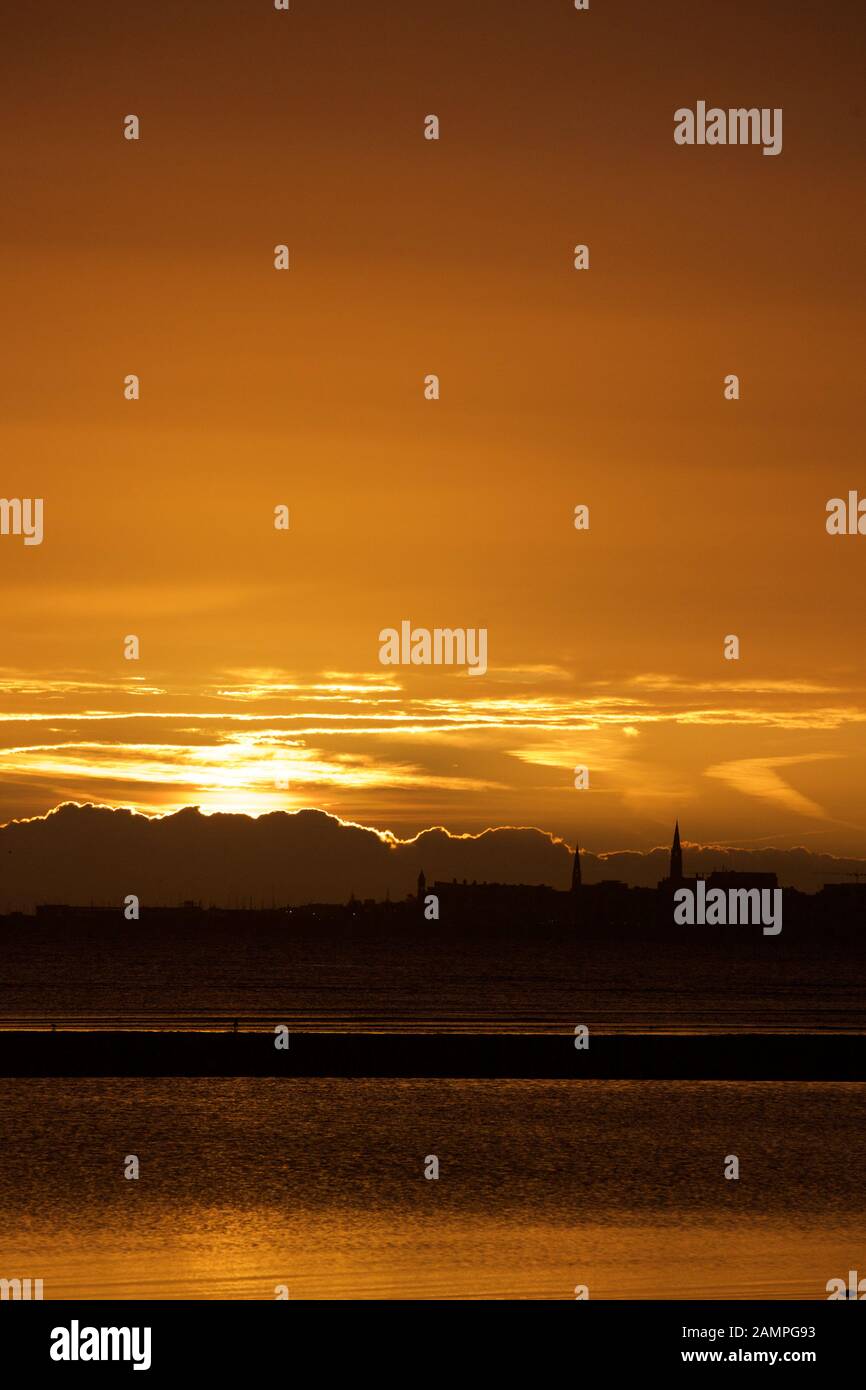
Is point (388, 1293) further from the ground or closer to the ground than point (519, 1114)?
closer to the ground

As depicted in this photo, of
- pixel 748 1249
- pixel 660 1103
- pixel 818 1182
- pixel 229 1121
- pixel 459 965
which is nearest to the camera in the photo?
pixel 748 1249

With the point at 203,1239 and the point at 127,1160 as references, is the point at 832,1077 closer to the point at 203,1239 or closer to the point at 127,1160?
the point at 127,1160

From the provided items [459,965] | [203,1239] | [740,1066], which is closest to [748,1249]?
[203,1239]

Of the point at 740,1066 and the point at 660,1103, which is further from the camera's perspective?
the point at 740,1066

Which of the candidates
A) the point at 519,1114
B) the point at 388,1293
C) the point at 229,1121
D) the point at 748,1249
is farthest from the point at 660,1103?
the point at 388,1293

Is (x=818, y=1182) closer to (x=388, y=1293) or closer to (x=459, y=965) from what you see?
(x=388, y=1293)
